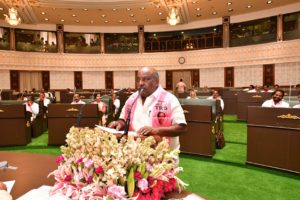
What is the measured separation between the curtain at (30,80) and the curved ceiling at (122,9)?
3411 mm

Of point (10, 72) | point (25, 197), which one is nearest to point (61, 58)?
point (10, 72)

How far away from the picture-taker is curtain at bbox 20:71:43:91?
17500 mm

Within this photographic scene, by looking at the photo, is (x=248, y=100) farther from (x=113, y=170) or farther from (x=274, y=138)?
(x=113, y=170)

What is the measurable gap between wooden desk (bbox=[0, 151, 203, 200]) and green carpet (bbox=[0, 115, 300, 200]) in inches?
87.7

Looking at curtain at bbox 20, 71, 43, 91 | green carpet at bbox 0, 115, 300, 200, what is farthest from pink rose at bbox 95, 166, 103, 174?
curtain at bbox 20, 71, 43, 91

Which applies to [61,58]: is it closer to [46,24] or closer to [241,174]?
[46,24]

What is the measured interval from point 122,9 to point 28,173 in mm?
14645

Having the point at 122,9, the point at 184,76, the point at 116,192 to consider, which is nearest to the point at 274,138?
the point at 116,192

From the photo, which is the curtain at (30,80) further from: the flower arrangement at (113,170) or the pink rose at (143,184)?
the pink rose at (143,184)

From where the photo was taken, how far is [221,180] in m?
3.97

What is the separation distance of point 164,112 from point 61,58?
1724cm

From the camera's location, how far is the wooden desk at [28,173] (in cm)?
143

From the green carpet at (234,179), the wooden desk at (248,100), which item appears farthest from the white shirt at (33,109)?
the wooden desk at (248,100)

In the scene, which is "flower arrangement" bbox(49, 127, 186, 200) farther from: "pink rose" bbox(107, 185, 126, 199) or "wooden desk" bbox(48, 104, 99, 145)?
"wooden desk" bbox(48, 104, 99, 145)
